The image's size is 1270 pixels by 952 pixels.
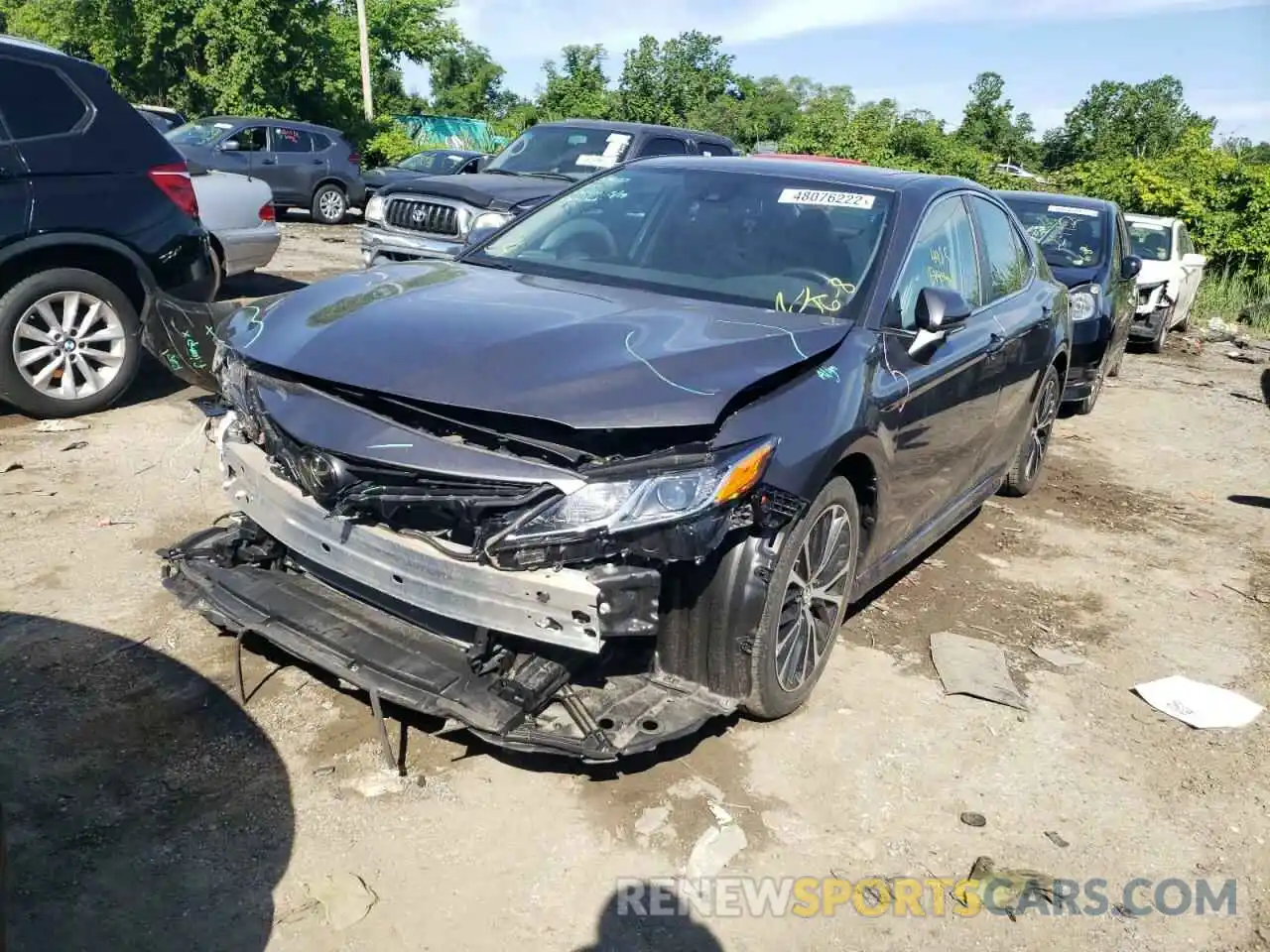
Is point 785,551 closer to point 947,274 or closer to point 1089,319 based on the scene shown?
point 947,274

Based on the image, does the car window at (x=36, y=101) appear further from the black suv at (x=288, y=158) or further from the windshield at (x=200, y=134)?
the windshield at (x=200, y=134)

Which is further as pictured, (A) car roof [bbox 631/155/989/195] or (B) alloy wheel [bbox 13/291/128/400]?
(B) alloy wheel [bbox 13/291/128/400]

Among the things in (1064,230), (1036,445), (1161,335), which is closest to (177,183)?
(1036,445)

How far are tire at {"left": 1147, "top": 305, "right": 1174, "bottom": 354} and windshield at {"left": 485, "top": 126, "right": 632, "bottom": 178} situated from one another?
708 centimetres

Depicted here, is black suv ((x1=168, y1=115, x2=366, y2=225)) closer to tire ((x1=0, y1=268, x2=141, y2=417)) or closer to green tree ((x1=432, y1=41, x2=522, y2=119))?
tire ((x1=0, y1=268, x2=141, y2=417))

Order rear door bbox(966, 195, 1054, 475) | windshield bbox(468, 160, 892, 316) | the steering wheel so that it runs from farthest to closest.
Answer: rear door bbox(966, 195, 1054, 475)
the steering wheel
windshield bbox(468, 160, 892, 316)

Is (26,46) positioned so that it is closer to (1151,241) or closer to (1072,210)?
(1072,210)

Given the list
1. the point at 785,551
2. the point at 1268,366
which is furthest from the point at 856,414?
the point at 1268,366

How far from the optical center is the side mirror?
12.2 ft

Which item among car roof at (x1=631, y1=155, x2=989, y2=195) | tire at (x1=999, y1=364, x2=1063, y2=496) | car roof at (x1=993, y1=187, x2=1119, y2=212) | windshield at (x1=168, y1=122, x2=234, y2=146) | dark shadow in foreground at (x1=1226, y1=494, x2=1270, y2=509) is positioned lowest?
dark shadow in foreground at (x1=1226, y1=494, x2=1270, y2=509)

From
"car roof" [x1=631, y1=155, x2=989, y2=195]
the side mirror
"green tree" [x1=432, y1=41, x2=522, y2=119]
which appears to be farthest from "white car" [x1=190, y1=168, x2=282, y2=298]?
"green tree" [x1=432, y1=41, x2=522, y2=119]

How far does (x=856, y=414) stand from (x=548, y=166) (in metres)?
8.01

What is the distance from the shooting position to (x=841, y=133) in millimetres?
27594

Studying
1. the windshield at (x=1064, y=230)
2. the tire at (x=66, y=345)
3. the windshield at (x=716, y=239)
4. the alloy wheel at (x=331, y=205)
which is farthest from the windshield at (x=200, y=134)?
the windshield at (x=716, y=239)
